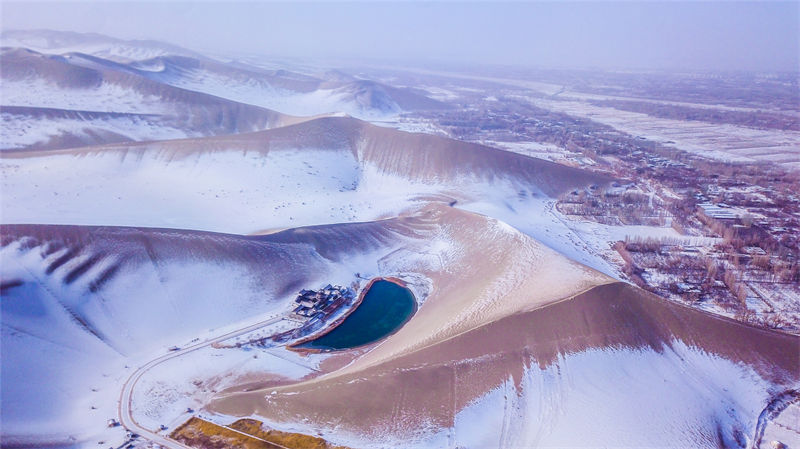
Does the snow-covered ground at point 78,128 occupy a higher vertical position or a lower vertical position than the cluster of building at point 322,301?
higher

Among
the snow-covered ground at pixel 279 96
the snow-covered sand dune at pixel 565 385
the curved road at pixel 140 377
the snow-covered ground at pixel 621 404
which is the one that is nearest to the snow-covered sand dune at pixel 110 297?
the curved road at pixel 140 377

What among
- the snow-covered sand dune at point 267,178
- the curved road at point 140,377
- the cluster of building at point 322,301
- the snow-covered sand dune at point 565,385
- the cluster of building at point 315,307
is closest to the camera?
the curved road at point 140,377

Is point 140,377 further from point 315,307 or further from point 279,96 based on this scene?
point 279,96

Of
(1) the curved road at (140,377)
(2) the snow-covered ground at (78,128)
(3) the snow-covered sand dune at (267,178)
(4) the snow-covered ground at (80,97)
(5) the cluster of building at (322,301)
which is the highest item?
(4) the snow-covered ground at (80,97)

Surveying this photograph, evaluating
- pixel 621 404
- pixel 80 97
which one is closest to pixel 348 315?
pixel 621 404

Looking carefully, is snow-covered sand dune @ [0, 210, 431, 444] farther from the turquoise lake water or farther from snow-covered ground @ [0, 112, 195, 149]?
snow-covered ground @ [0, 112, 195, 149]

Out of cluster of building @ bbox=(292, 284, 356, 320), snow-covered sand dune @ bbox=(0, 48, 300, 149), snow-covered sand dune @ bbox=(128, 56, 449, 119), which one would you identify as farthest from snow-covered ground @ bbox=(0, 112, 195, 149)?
cluster of building @ bbox=(292, 284, 356, 320)

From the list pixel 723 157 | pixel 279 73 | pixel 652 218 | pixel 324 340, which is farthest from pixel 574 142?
pixel 279 73

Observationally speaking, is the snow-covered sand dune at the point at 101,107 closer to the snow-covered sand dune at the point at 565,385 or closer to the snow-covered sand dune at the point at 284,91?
the snow-covered sand dune at the point at 284,91
